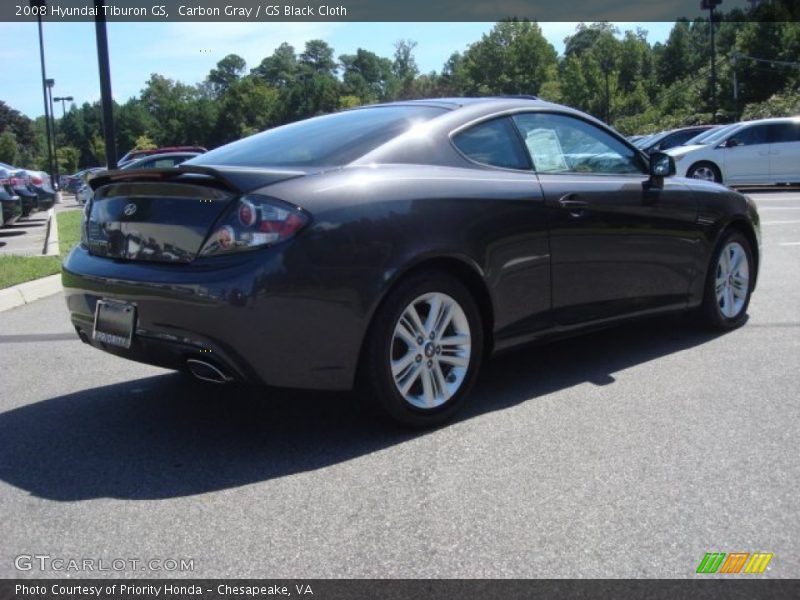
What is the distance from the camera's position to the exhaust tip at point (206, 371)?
139 inches

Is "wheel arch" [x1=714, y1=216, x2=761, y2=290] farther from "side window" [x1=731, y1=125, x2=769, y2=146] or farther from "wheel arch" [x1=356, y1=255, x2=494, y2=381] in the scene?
"side window" [x1=731, y1=125, x2=769, y2=146]

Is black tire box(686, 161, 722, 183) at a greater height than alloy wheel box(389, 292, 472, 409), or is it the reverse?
black tire box(686, 161, 722, 183)

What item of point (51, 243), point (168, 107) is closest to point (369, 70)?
point (168, 107)

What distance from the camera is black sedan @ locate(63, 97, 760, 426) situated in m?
3.49

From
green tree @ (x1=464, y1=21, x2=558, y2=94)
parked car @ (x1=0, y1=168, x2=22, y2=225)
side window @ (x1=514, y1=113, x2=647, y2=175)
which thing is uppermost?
green tree @ (x1=464, y1=21, x2=558, y2=94)

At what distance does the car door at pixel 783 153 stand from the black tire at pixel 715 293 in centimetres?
1451

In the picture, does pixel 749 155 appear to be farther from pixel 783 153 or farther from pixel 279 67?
pixel 279 67

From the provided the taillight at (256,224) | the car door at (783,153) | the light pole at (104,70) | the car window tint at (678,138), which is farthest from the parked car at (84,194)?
the car window tint at (678,138)

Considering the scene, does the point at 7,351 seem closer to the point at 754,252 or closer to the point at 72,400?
the point at 72,400

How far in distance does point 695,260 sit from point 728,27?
89649 mm

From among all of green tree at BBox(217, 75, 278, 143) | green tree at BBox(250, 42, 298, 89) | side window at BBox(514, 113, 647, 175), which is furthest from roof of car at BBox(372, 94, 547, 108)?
green tree at BBox(250, 42, 298, 89)

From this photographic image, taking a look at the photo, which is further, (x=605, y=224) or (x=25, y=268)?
(x=25, y=268)

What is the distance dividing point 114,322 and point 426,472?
5.02ft

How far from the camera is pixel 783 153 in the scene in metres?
19.1
